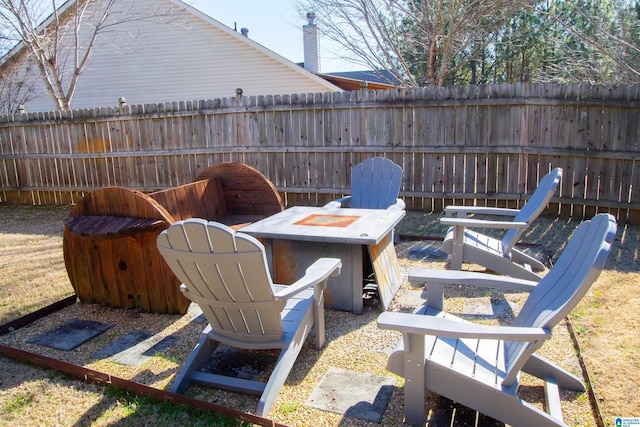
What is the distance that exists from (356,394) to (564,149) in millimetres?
4837

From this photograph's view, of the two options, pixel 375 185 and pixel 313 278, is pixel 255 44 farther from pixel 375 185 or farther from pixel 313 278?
pixel 313 278

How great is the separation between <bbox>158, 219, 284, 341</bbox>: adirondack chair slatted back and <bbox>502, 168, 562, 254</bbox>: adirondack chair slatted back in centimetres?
242

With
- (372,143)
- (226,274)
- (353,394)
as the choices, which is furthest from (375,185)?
(226,274)

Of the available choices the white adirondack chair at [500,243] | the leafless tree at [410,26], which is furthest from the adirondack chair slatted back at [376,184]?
the leafless tree at [410,26]

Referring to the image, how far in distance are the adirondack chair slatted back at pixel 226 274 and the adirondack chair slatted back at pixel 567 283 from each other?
1.14 metres

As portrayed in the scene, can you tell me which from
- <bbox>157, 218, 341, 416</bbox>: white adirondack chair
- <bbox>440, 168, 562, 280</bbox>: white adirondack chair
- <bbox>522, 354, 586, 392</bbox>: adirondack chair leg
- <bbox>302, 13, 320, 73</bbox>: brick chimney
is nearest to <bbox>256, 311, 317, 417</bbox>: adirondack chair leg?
<bbox>157, 218, 341, 416</bbox>: white adirondack chair

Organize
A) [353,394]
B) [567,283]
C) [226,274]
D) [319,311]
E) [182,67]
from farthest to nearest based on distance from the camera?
[182,67], [319,311], [353,394], [226,274], [567,283]

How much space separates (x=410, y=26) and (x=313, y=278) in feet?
30.4

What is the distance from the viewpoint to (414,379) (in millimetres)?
2139

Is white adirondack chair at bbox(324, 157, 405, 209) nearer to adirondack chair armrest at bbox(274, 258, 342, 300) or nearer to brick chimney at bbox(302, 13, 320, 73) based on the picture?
adirondack chair armrest at bbox(274, 258, 342, 300)

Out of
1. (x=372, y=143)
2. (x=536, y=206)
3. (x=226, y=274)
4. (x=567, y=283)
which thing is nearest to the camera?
(x=567, y=283)

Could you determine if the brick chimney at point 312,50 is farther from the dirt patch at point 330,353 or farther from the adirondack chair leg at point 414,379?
the adirondack chair leg at point 414,379

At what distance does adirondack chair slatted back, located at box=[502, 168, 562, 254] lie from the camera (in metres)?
3.77

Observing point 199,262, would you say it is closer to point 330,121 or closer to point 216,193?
point 216,193
